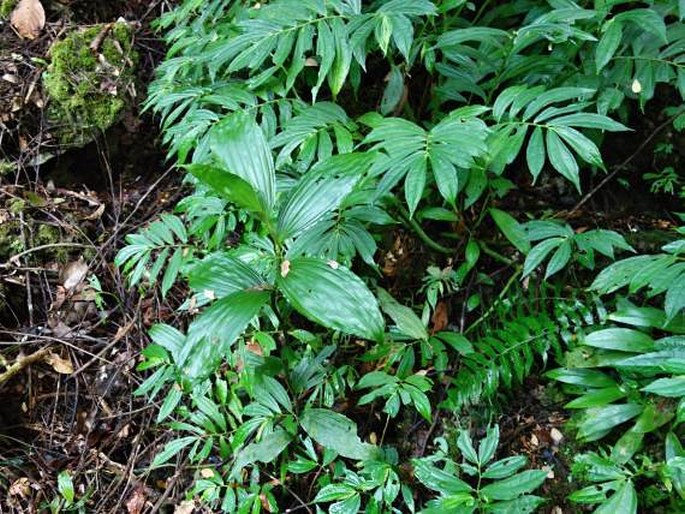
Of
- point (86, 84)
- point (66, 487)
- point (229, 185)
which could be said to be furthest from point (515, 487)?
point (86, 84)

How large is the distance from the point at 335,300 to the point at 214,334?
25 centimetres

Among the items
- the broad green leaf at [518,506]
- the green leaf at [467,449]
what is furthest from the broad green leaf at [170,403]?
the broad green leaf at [518,506]

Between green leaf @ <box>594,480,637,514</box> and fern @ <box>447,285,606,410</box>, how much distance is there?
0.42 meters

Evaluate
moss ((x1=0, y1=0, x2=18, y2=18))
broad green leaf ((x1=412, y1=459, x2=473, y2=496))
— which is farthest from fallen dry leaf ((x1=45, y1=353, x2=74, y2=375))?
moss ((x1=0, y1=0, x2=18, y2=18))

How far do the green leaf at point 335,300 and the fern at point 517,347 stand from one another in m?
0.77

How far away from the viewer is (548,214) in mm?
2148

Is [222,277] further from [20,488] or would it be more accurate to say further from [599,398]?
[20,488]

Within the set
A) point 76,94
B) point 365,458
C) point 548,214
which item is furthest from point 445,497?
point 76,94

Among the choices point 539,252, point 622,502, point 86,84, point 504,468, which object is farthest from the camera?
point 86,84

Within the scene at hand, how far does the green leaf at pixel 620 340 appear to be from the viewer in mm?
1631

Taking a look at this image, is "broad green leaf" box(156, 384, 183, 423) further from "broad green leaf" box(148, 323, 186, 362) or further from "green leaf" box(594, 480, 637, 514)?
"green leaf" box(594, 480, 637, 514)

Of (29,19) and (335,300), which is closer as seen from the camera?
(335,300)

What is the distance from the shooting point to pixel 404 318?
194 centimetres

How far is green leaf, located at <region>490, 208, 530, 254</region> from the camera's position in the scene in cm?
195
